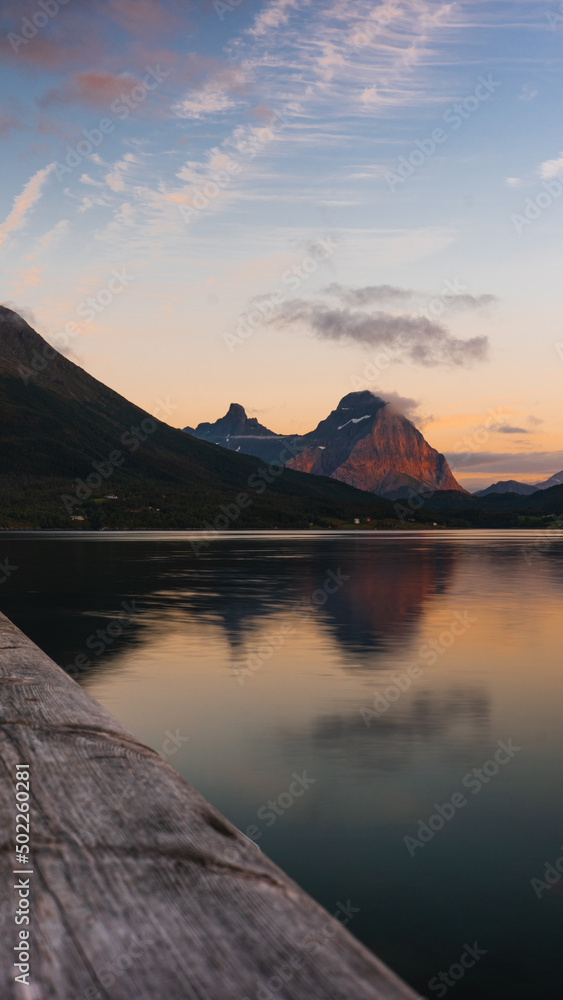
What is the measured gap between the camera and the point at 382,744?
37.6ft

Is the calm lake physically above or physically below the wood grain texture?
below

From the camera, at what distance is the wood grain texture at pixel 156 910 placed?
1929mm

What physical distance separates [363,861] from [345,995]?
19.0 feet

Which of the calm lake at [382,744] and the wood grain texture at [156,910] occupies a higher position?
the wood grain texture at [156,910]

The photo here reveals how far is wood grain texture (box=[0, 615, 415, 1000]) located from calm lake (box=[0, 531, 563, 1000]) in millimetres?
3385

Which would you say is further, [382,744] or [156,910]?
[382,744]

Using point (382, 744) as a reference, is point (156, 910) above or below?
above

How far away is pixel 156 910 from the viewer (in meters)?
2.22

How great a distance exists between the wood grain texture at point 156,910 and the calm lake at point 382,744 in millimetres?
3385

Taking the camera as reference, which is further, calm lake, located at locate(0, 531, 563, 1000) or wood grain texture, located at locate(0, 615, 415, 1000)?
calm lake, located at locate(0, 531, 563, 1000)

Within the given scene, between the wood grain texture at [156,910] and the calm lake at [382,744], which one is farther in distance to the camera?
the calm lake at [382,744]

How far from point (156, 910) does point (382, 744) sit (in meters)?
9.71

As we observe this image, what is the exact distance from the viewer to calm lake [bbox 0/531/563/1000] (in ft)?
20.1

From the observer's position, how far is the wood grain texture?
1929 millimetres
